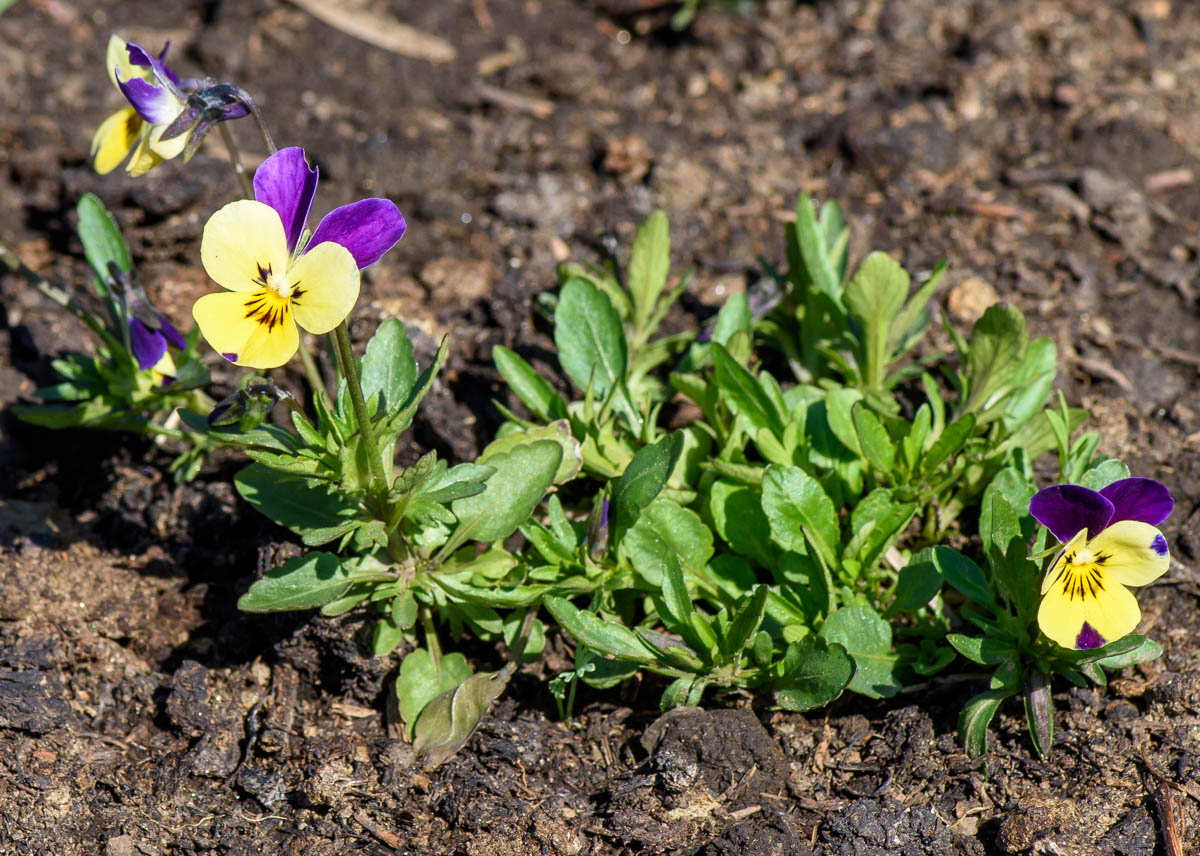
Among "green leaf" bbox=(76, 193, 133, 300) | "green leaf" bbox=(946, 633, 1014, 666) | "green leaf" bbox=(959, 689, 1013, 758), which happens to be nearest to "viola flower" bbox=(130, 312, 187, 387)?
"green leaf" bbox=(76, 193, 133, 300)

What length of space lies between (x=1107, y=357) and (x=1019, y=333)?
911 mm

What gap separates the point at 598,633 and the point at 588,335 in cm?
106

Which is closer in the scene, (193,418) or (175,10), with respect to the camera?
(193,418)

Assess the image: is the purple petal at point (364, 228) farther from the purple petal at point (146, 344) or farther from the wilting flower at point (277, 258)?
the purple petal at point (146, 344)

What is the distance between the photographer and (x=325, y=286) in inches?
80.1

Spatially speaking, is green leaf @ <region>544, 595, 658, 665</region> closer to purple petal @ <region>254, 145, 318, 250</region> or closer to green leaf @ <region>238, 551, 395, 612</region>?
green leaf @ <region>238, 551, 395, 612</region>

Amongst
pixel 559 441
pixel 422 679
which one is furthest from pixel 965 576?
pixel 422 679

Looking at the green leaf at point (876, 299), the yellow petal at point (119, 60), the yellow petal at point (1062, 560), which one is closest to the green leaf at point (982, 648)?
the yellow petal at point (1062, 560)

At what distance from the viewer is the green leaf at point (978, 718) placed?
2641mm

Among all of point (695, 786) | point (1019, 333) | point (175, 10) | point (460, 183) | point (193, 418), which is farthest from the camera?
point (175, 10)

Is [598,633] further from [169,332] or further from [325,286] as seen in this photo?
[169,332]

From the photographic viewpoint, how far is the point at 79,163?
4508 mm

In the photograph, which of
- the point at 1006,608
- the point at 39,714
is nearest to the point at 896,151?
the point at 1006,608

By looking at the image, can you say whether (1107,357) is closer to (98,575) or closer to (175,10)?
(98,575)
